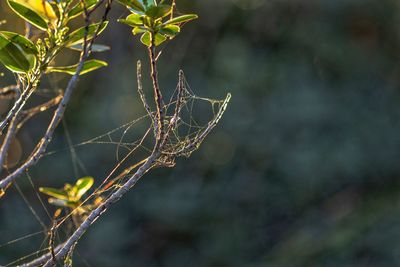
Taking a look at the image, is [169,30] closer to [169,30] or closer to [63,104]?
[169,30]

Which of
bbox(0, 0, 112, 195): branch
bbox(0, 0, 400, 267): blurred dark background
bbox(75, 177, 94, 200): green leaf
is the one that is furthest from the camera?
bbox(0, 0, 400, 267): blurred dark background

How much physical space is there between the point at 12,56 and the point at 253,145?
1.93 metres

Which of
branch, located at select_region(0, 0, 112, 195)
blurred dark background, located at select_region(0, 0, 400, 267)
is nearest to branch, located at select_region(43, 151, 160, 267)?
branch, located at select_region(0, 0, 112, 195)

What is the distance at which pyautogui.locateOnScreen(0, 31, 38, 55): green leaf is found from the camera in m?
0.47

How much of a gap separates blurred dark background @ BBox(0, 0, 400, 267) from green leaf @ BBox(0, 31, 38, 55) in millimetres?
1789

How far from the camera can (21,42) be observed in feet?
1.57

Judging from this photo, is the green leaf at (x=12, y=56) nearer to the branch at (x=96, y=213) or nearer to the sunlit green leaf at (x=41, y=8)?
the sunlit green leaf at (x=41, y=8)

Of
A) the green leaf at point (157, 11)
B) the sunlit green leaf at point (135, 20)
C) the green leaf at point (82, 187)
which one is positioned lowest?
the green leaf at point (82, 187)

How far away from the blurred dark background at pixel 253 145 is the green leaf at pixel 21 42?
1789 millimetres

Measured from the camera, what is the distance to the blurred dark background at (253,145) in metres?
2.27

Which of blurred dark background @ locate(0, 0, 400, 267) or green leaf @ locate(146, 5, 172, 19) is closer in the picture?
green leaf @ locate(146, 5, 172, 19)

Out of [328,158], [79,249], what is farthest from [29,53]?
[328,158]

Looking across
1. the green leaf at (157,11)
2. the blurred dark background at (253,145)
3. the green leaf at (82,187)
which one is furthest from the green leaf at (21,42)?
the blurred dark background at (253,145)

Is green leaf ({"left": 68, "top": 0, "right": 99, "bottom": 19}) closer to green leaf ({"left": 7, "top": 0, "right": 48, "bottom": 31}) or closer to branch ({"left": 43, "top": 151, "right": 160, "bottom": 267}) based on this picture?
green leaf ({"left": 7, "top": 0, "right": 48, "bottom": 31})
